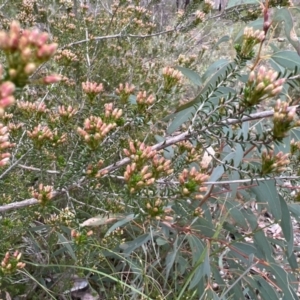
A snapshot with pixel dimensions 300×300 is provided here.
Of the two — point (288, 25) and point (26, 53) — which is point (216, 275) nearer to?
point (288, 25)

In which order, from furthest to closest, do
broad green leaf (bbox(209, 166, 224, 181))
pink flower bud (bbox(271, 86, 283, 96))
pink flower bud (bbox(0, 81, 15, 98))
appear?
broad green leaf (bbox(209, 166, 224, 181)) < pink flower bud (bbox(271, 86, 283, 96)) < pink flower bud (bbox(0, 81, 15, 98))

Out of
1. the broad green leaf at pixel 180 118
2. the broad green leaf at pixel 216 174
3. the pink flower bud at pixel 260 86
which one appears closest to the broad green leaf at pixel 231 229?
the broad green leaf at pixel 216 174

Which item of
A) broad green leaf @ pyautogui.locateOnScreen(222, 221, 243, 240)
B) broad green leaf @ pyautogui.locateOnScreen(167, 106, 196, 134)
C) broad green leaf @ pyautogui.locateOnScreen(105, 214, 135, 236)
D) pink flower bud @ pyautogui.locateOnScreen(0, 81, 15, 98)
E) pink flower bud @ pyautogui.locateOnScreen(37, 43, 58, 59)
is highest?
pink flower bud @ pyautogui.locateOnScreen(37, 43, 58, 59)

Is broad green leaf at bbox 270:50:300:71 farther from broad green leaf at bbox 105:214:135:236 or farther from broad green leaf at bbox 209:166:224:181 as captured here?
broad green leaf at bbox 105:214:135:236

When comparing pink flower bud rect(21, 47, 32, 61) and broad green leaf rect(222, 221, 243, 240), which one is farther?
broad green leaf rect(222, 221, 243, 240)

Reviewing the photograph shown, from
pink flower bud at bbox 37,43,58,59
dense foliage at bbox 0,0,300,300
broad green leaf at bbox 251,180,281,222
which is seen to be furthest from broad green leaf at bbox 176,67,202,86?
pink flower bud at bbox 37,43,58,59

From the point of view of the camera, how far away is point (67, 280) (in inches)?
72.9

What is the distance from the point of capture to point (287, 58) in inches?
53.4

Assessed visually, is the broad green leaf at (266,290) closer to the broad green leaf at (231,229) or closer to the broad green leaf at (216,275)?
the broad green leaf at (216,275)

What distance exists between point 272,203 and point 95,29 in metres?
2.02

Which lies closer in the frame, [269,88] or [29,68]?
[29,68]

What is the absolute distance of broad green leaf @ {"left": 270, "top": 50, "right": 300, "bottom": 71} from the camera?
4.39 feet

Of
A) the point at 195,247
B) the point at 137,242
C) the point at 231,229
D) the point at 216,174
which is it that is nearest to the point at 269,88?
the point at 216,174

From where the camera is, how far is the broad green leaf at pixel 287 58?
52.7 inches
